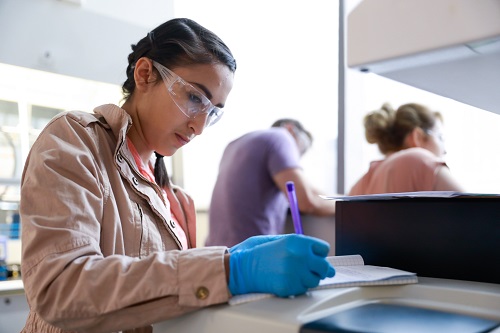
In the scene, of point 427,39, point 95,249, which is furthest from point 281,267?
point 427,39

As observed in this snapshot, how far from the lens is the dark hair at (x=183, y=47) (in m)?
1.11

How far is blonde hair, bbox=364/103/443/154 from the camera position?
2.45 m

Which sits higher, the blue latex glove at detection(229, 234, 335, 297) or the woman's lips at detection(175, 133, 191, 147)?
the woman's lips at detection(175, 133, 191, 147)

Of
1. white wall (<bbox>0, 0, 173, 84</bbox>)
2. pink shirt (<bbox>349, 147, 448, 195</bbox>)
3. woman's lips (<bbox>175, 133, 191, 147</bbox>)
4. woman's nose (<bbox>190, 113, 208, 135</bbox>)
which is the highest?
white wall (<bbox>0, 0, 173, 84</bbox>)

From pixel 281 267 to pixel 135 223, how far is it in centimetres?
38

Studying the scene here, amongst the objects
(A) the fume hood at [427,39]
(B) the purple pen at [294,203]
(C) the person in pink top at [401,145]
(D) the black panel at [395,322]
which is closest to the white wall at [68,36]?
(B) the purple pen at [294,203]

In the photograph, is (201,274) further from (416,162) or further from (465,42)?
(416,162)

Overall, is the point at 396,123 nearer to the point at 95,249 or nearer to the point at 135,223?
the point at 135,223

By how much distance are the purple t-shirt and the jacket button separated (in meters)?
1.63

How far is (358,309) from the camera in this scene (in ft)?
2.29

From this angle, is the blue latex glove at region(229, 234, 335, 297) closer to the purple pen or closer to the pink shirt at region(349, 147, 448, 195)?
the purple pen

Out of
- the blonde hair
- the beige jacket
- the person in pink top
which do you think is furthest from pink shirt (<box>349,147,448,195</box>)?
the beige jacket

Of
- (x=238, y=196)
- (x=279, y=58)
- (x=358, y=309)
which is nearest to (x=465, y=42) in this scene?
(x=358, y=309)

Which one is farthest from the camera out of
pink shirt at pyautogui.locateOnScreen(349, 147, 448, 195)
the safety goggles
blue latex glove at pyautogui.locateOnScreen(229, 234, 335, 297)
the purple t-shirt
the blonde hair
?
the blonde hair
